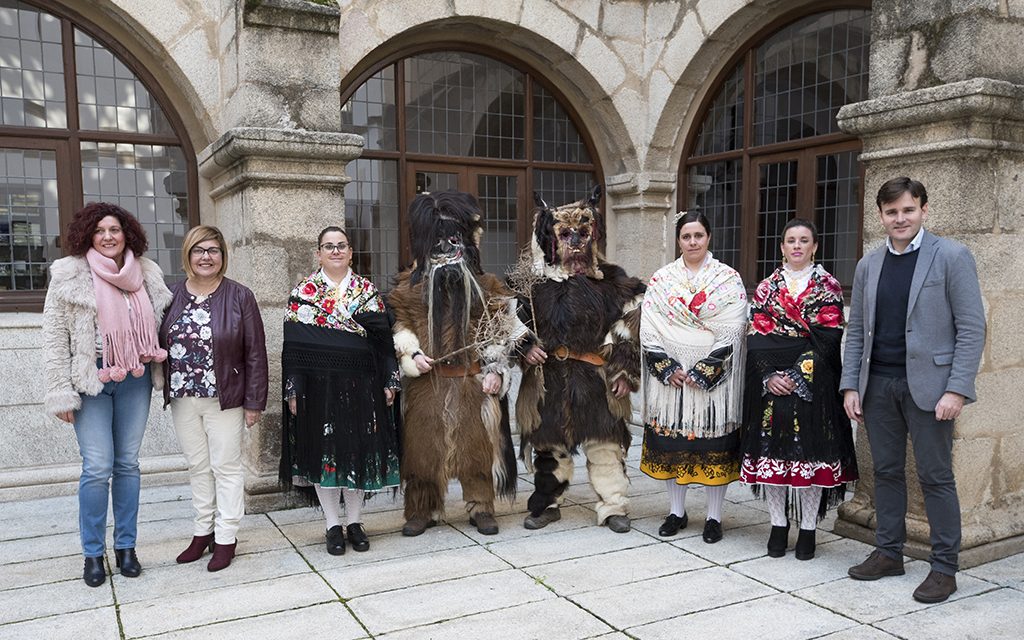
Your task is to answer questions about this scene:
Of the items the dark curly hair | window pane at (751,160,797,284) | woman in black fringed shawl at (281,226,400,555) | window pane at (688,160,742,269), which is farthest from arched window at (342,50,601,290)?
the dark curly hair

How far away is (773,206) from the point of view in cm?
582

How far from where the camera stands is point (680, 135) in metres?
6.25

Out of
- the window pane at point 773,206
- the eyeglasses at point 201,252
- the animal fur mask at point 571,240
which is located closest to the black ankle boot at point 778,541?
the animal fur mask at point 571,240

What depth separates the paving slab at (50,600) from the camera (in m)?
3.06

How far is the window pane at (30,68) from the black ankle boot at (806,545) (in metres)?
4.79

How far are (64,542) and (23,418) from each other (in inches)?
47.7

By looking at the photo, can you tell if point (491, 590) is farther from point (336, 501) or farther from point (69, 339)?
point (69, 339)

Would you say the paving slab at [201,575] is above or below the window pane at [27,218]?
below

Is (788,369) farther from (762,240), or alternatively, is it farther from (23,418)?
(23,418)

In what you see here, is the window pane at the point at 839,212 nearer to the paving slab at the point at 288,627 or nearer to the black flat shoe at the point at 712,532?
the black flat shoe at the point at 712,532

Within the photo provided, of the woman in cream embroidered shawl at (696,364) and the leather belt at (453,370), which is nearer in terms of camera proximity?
the woman in cream embroidered shawl at (696,364)

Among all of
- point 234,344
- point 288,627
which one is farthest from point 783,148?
point 288,627

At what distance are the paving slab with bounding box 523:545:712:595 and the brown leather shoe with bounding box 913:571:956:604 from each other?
85 centimetres

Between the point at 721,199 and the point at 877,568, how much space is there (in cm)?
358
